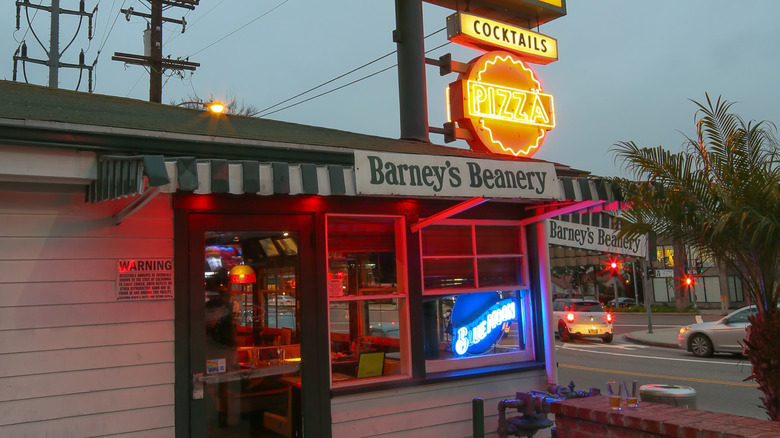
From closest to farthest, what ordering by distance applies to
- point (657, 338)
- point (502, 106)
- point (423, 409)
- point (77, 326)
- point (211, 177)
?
1. point (211, 177)
2. point (77, 326)
3. point (423, 409)
4. point (502, 106)
5. point (657, 338)

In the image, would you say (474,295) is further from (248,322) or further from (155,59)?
(155,59)

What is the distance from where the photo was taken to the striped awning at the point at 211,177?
4074 millimetres

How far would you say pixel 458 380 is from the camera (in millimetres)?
6531

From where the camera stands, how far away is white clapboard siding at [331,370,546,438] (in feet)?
19.3

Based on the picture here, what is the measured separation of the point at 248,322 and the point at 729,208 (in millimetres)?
4490

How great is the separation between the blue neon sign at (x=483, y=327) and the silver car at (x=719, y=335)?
11.9 meters

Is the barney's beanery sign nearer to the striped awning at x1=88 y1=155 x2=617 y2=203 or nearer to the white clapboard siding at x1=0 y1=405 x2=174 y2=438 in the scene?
the striped awning at x1=88 y1=155 x2=617 y2=203

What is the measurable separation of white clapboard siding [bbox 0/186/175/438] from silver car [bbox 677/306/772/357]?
15.7m

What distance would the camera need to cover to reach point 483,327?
7020 mm

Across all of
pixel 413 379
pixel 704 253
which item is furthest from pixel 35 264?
Answer: pixel 704 253

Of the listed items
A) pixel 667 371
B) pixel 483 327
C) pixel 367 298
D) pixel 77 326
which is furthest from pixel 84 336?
pixel 667 371

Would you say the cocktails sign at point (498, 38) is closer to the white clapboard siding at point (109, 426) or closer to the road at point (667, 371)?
the road at point (667, 371)

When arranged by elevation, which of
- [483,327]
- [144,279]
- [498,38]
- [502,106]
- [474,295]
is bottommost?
[483,327]

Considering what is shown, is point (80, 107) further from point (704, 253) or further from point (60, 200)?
point (704, 253)
